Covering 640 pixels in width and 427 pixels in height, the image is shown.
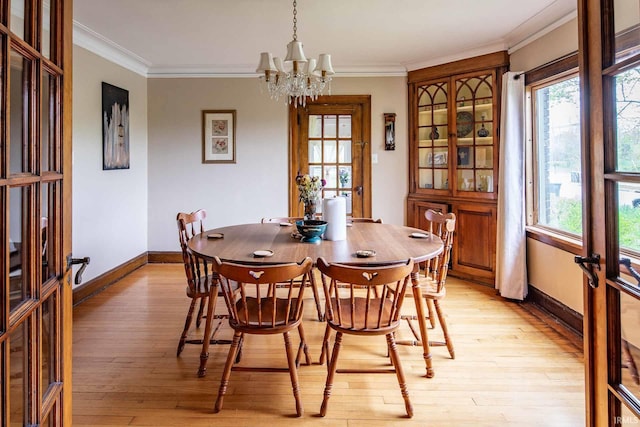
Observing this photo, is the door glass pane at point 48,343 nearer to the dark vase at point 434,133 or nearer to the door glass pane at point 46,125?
the door glass pane at point 46,125

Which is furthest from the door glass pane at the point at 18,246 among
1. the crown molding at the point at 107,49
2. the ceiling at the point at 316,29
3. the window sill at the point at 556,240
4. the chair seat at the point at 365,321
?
Result: the window sill at the point at 556,240

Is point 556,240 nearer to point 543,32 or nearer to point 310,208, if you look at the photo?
point 543,32

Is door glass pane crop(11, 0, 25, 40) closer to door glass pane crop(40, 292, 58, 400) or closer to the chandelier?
door glass pane crop(40, 292, 58, 400)

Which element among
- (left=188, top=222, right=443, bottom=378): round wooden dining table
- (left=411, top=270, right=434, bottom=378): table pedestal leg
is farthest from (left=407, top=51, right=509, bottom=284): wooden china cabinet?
(left=411, top=270, right=434, bottom=378): table pedestal leg

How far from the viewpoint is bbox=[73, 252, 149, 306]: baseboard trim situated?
3.89 m

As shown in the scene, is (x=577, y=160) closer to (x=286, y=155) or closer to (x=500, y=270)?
(x=500, y=270)

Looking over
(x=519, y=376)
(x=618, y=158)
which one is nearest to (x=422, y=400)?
(x=519, y=376)

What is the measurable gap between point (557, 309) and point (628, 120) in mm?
2696

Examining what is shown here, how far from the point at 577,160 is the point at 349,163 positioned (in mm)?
2610

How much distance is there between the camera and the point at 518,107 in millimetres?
3924

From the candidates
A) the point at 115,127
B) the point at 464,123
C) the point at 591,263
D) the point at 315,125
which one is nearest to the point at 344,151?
the point at 315,125

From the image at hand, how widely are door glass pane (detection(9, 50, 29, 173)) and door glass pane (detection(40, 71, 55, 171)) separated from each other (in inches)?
4.3

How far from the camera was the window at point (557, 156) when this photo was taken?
3389mm

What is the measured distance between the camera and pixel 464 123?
15.1 ft
